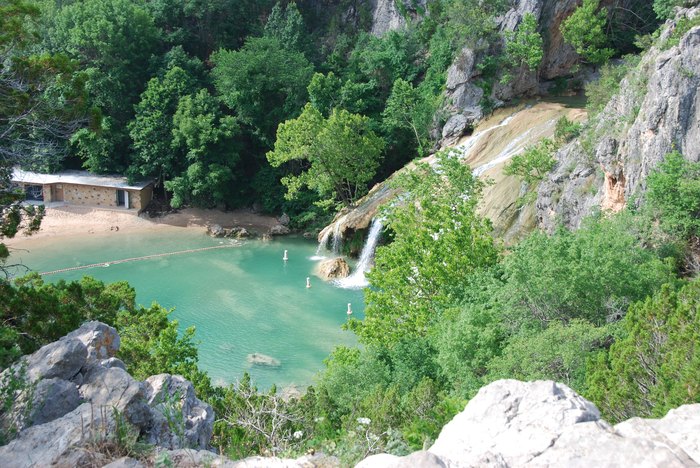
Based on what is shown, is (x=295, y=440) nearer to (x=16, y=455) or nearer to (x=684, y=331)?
(x=16, y=455)

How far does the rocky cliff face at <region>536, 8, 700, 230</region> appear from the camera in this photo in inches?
680

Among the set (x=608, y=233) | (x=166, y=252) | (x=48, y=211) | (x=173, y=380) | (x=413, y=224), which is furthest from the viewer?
(x=48, y=211)

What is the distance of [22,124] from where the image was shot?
13.3 m

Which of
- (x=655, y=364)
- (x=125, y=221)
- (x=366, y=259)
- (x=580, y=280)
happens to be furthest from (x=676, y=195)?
(x=125, y=221)

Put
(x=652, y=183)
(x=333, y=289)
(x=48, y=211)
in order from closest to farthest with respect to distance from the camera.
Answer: (x=652, y=183), (x=333, y=289), (x=48, y=211)

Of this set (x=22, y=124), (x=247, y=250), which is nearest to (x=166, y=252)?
(x=247, y=250)

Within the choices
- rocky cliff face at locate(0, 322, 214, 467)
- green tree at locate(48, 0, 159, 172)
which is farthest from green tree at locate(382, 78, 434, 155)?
rocky cliff face at locate(0, 322, 214, 467)

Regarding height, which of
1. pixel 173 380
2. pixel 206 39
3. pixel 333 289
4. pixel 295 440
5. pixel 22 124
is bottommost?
pixel 333 289

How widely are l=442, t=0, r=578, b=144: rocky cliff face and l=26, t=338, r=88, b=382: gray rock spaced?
26604mm

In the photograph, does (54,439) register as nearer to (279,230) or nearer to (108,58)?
(279,230)

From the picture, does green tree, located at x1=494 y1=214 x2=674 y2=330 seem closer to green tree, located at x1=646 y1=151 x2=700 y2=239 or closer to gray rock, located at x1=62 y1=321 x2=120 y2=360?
green tree, located at x1=646 y1=151 x2=700 y2=239

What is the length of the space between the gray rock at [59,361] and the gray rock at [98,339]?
3.86ft

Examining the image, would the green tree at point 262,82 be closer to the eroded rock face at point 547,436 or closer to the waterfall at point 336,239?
the waterfall at point 336,239

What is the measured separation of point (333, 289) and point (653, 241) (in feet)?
47.7
